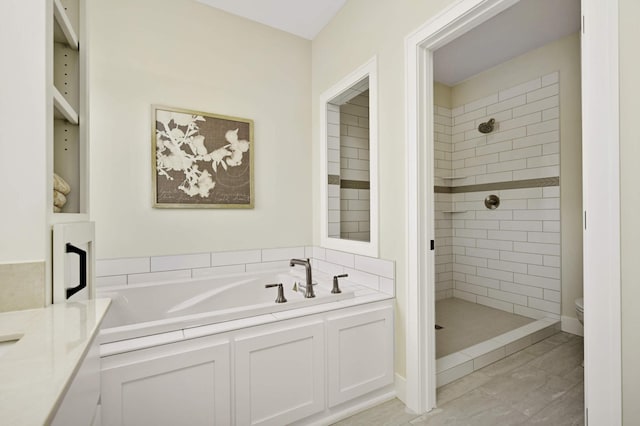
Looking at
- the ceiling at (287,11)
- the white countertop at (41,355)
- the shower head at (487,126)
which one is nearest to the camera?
the white countertop at (41,355)

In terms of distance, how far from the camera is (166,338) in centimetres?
132

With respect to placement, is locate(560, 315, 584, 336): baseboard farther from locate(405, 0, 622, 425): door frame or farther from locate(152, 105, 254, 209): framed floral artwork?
locate(152, 105, 254, 209): framed floral artwork

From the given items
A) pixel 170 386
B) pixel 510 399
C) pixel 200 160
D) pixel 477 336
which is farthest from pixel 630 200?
pixel 200 160

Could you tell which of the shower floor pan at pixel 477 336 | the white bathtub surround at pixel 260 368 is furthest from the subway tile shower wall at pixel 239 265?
the shower floor pan at pixel 477 336

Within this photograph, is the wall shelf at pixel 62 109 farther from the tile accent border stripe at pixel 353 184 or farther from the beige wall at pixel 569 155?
the beige wall at pixel 569 155

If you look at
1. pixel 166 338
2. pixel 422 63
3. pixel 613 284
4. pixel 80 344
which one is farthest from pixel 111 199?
pixel 613 284

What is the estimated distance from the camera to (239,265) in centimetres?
254

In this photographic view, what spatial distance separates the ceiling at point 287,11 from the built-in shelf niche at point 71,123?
1291 millimetres

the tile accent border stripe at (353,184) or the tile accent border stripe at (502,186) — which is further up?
the tile accent border stripe at (502,186)

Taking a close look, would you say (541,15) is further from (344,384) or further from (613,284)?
(344,384)

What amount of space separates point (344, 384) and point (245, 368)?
0.63 metres

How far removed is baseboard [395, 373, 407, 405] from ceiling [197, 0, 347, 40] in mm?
2798

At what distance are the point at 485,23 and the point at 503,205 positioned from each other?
183 centimetres

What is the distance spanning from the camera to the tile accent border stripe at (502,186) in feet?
9.69
